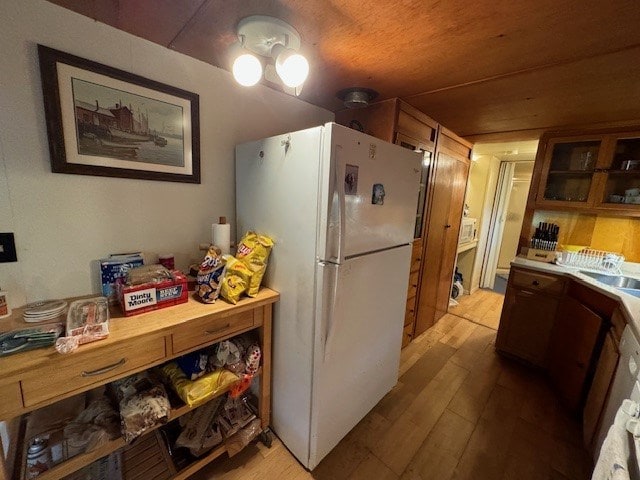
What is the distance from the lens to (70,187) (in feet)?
3.45

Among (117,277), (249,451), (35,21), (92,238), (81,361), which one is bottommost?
(249,451)

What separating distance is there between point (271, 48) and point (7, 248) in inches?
52.0

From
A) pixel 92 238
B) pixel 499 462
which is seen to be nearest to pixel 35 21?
pixel 92 238

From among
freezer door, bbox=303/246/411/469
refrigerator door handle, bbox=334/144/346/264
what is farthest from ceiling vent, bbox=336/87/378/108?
freezer door, bbox=303/246/411/469

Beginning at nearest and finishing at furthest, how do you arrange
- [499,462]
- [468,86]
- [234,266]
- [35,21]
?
1. [35,21]
2. [234,266]
3. [499,462]
4. [468,86]

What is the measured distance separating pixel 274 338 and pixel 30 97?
1423 millimetres

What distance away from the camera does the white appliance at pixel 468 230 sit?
10.2 ft

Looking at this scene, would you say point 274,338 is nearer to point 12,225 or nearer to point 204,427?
point 204,427

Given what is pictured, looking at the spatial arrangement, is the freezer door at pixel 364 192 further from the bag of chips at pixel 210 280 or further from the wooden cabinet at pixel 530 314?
the wooden cabinet at pixel 530 314

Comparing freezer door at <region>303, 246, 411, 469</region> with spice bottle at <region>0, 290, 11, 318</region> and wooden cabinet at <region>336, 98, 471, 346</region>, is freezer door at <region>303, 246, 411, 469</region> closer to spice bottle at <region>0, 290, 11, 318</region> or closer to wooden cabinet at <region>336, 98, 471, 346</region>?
wooden cabinet at <region>336, 98, 471, 346</region>

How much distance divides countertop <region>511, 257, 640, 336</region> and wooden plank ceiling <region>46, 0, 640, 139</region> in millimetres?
1134

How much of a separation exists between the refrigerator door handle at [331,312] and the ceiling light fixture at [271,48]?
83 cm

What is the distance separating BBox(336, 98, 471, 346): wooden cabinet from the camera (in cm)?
175

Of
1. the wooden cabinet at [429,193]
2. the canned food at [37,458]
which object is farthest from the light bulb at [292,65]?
the canned food at [37,458]
